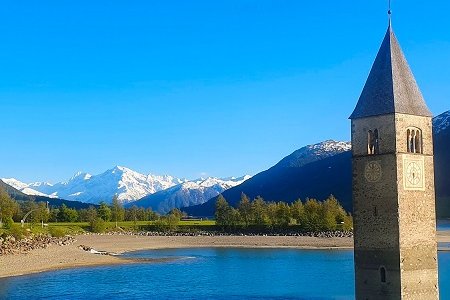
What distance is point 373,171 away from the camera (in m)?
35.8

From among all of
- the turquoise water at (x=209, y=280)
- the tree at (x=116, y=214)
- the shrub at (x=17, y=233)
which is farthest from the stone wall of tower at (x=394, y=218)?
the tree at (x=116, y=214)

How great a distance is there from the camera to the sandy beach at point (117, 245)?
73819 millimetres

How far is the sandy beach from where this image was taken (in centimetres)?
7382

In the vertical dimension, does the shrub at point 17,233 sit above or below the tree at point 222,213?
below

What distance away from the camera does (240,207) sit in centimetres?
13975

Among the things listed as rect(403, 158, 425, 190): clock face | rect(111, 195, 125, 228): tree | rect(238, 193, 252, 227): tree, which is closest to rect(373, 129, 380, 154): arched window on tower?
rect(403, 158, 425, 190): clock face

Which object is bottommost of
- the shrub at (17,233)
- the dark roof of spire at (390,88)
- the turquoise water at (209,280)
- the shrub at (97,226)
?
the turquoise water at (209,280)

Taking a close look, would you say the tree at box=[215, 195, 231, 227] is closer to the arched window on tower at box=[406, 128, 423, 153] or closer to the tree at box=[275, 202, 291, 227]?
the tree at box=[275, 202, 291, 227]

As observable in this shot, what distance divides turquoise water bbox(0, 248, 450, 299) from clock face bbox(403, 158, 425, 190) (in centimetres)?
1790

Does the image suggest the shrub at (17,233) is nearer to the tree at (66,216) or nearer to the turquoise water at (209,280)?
the turquoise water at (209,280)

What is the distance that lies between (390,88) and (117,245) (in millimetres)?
80817

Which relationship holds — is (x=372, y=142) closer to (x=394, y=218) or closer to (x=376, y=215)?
(x=376, y=215)

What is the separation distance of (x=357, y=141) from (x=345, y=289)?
75.6ft

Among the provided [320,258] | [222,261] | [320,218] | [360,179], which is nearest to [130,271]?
[222,261]
